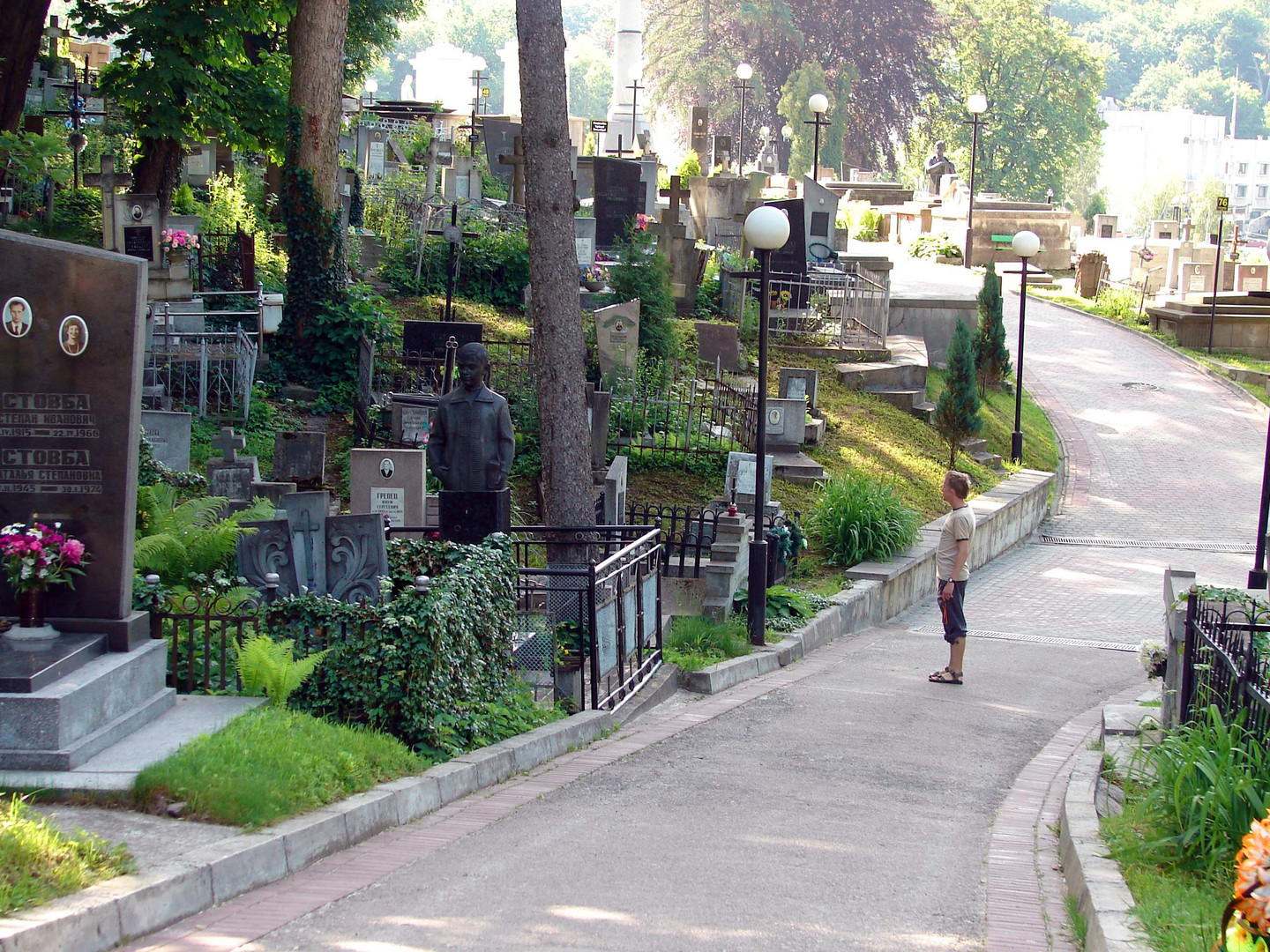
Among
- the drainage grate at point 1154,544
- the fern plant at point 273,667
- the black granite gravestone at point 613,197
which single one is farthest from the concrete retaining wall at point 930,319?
the fern plant at point 273,667

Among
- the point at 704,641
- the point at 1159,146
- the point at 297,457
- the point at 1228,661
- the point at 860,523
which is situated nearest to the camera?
the point at 1228,661

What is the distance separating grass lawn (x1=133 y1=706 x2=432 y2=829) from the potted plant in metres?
1.09

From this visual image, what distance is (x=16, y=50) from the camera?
17.2 meters

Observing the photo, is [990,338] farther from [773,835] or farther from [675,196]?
[773,835]

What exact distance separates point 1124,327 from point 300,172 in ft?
75.6

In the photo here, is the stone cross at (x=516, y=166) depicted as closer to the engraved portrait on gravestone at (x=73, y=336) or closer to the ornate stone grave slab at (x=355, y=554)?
the ornate stone grave slab at (x=355, y=554)

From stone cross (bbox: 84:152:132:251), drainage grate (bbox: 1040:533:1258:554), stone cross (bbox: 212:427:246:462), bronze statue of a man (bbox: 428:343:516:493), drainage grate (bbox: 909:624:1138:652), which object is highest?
stone cross (bbox: 84:152:132:251)

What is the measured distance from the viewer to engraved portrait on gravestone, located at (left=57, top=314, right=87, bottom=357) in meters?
6.36

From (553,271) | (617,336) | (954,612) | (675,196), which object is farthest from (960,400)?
(675,196)

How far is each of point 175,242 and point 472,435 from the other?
8.84 m

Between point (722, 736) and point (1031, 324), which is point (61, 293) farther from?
point (1031, 324)

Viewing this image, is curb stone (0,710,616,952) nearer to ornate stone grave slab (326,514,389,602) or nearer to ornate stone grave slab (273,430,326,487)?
ornate stone grave slab (326,514,389,602)

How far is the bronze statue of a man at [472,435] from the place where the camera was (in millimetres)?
9727

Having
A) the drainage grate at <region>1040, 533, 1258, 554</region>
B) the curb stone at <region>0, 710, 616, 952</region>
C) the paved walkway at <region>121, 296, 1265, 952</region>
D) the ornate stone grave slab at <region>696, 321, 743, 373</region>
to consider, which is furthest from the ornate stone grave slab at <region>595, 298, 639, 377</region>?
the curb stone at <region>0, 710, 616, 952</region>
